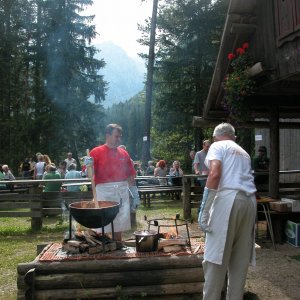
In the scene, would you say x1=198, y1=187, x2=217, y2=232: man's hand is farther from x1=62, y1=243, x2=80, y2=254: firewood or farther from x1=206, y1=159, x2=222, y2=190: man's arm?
x1=62, y1=243, x2=80, y2=254: firewood

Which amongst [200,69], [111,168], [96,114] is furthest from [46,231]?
A: [96,114]

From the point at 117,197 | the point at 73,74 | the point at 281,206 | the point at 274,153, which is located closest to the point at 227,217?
the point at 117,197

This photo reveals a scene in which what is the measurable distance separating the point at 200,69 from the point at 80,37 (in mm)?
8352

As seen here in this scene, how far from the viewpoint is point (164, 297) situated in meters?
4.46

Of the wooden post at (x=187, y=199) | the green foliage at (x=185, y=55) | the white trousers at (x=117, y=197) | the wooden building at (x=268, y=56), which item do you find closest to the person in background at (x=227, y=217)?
the white trousers at (x=117, y=197)

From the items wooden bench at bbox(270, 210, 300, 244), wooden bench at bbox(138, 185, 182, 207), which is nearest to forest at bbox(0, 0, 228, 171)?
wooden bench at bbox(138, 185, 182, 207)

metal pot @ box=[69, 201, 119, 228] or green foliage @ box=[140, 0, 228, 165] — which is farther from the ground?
green foliage @ box=[140, 0, 228, 165]

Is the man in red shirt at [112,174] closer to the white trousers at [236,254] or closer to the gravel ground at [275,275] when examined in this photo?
the gravel ground at [275,275]

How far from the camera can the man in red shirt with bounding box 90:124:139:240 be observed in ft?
17.6

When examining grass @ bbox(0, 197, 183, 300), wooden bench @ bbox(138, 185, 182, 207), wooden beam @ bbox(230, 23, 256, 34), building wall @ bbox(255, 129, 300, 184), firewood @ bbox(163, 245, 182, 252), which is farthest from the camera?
building wall @ bbox(255, 129, 300, 184)

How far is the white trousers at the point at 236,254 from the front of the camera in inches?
141

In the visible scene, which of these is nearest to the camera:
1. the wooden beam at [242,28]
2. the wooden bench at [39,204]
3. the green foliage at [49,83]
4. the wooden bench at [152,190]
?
the wooden beam at [242,28]

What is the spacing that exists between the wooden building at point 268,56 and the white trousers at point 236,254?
8.88 feet

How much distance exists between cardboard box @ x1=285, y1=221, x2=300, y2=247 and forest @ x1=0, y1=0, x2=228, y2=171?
1535cm
